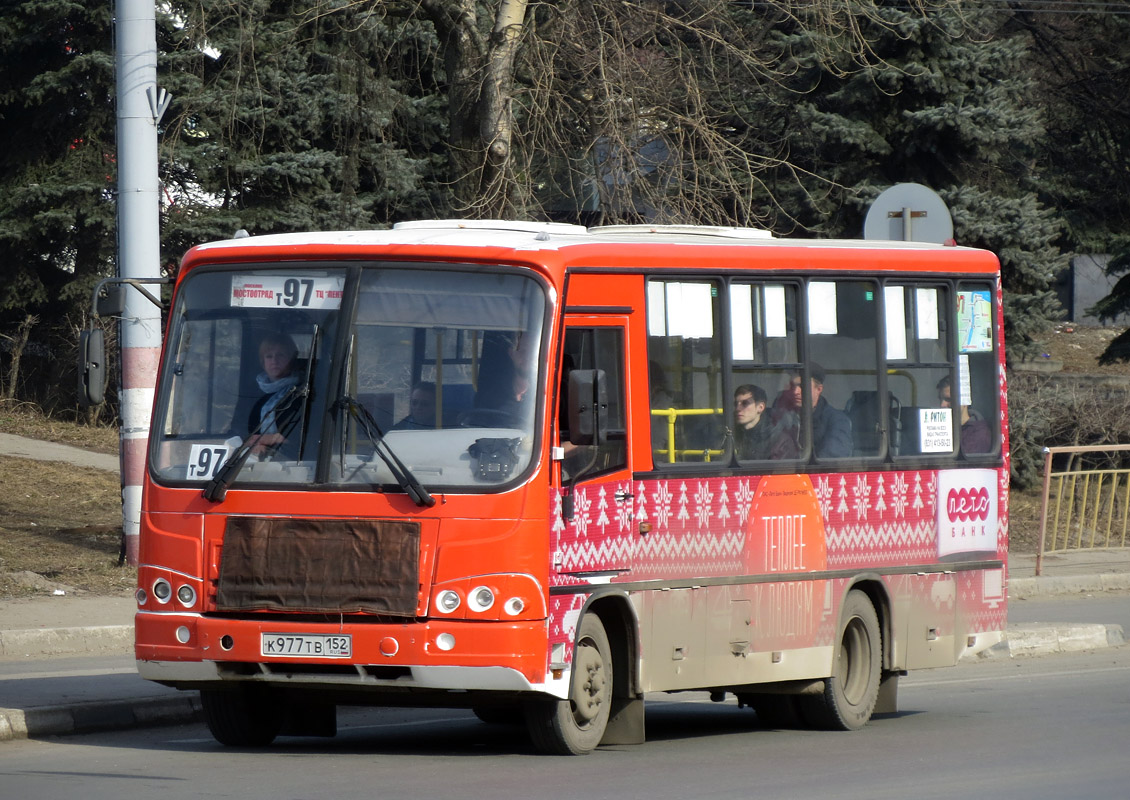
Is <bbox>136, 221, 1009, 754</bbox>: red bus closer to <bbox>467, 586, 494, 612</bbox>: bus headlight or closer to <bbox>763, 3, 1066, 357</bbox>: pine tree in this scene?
<bbox>467, 586, 494, 612</bbox>: bus headlight

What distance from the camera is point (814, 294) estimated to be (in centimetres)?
1088

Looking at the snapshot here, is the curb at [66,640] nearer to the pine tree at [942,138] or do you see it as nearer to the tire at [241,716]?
the tire at [241,716]

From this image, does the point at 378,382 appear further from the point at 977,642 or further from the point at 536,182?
the point at 536,182

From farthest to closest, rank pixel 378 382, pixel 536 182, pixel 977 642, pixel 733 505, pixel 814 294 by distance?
pixel 536 182, pixel 977 642, pixel 814 294, pixel 733 505, pixel 378 382

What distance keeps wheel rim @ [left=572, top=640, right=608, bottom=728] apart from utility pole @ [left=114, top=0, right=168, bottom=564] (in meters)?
7.39

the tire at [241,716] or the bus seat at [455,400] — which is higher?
the bus seat at [455,400]

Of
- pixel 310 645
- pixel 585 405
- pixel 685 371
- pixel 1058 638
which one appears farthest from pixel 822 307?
pixel 1058 638

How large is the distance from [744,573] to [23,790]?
164 inches

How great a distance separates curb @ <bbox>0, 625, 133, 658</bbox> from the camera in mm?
13398

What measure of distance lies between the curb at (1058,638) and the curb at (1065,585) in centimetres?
349

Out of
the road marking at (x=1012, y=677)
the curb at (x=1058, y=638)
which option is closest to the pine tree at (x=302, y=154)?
the curb at (x=1058, y=638)

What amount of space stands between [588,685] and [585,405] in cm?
147

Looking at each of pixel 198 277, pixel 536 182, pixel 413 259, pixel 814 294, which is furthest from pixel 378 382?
pixel 536 182

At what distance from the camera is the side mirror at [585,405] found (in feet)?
29.4
